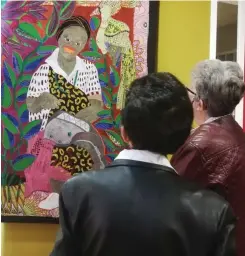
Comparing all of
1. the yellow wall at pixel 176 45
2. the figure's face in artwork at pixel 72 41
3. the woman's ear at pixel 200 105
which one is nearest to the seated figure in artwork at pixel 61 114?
the figure's face in artwork at pixel 72 41

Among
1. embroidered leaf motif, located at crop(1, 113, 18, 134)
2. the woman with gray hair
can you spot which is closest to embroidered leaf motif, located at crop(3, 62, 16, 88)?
embroidered leaf motif, located at crop(1, 113, 18, 134)

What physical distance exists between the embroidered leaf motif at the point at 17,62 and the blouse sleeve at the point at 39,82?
0.06 meters

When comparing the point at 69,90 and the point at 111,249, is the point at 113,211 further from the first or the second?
the point at 69,90

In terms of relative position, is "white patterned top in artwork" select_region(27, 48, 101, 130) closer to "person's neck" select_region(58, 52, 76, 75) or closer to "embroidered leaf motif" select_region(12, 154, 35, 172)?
"person's neck" select_region(58, 52, 76, 75)

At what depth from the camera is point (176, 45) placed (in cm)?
182

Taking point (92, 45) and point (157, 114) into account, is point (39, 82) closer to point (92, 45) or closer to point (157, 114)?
point (92, 45)

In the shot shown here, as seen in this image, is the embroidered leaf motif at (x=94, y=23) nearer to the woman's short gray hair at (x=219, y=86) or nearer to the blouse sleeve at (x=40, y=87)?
the blouse sleeve at (x=40, y=87)

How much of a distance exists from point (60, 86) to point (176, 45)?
1.73 feet

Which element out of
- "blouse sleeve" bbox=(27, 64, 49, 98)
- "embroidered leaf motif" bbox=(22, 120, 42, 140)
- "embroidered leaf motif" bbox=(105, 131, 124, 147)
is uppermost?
"blouse sleeve" bbox=(27, 64, 49, 98)

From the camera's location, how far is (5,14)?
1648mm

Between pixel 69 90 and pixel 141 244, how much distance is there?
3.11ft

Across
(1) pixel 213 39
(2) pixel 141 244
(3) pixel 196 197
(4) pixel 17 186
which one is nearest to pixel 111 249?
(2) pixel 141 244

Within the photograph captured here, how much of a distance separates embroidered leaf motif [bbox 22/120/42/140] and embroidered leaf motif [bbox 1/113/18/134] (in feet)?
0.12

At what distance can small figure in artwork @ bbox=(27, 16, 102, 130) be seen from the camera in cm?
168
